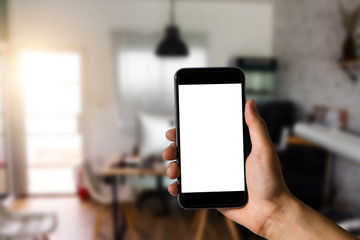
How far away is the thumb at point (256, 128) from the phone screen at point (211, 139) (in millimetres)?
28

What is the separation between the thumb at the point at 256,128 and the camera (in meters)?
0.59

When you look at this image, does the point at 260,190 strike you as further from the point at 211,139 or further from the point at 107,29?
the point at 107,29

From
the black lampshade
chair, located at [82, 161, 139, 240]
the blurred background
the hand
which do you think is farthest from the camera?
the blurred background

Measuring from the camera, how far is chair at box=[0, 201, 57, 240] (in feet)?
5.58

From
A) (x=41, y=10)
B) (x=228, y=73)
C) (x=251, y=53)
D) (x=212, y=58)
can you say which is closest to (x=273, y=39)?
(x=251, y=53)

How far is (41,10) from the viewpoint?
354 centimetres

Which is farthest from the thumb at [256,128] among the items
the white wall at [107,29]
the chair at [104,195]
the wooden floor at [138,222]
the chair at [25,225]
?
the white wall at [107,29]

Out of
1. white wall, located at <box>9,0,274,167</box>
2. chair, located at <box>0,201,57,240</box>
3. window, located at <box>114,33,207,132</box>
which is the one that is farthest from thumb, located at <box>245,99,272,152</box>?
white wall, located at <box>9,0,274,167</box>

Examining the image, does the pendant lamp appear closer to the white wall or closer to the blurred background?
the blurred background

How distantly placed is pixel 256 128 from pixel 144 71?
326cm

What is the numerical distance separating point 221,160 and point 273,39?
12.6 ft

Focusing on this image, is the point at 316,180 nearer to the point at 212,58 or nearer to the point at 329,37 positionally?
the point at 329,37

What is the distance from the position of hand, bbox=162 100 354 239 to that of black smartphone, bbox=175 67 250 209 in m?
0.03

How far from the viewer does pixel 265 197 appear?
0.63m
